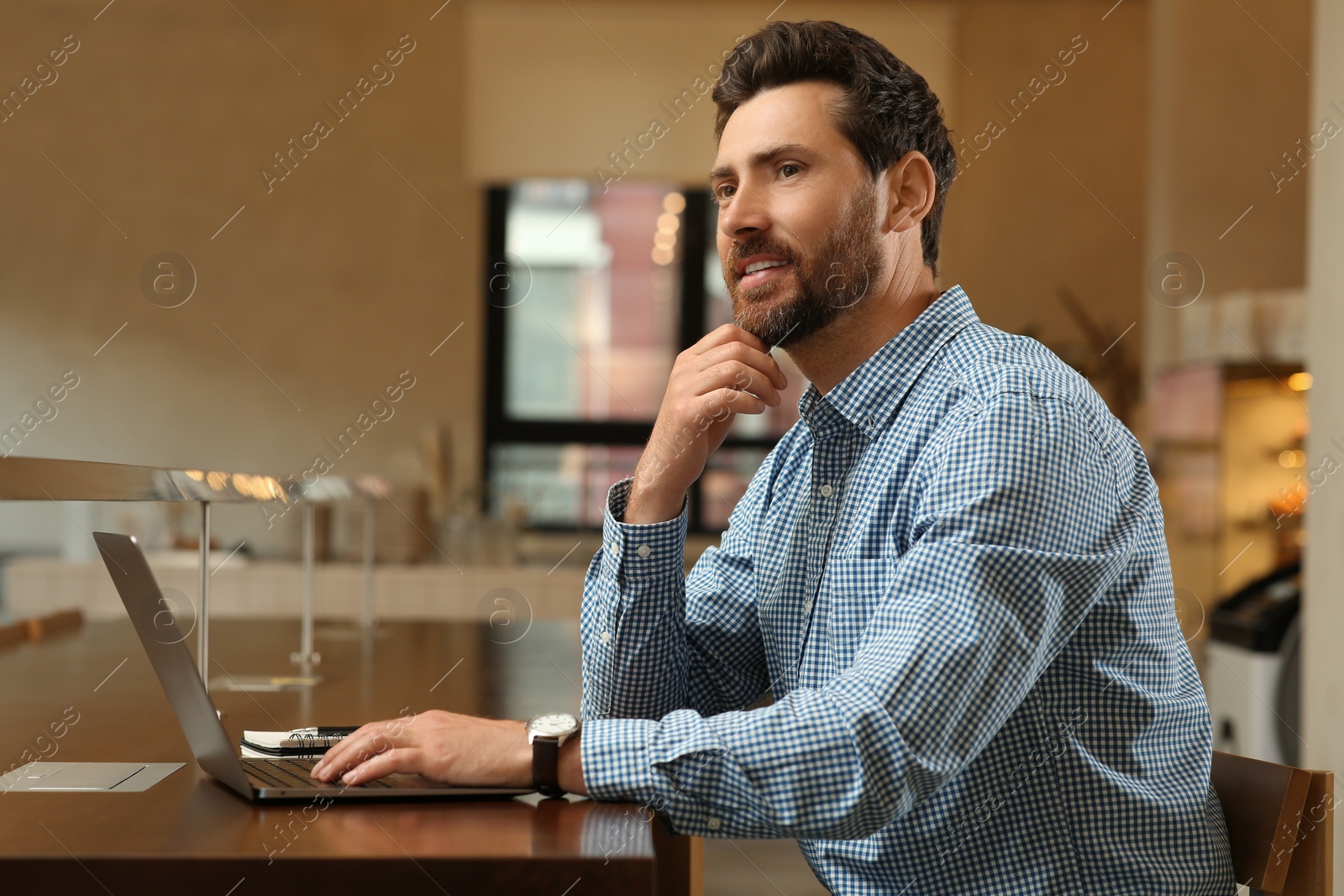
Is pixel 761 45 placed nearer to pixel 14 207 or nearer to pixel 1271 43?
pixel 1271 43

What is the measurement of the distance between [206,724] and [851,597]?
566 millimetres

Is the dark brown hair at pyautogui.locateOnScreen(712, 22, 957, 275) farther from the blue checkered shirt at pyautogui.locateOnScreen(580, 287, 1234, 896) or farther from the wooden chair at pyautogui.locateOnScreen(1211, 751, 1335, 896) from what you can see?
the wooden chair at pyautogui.locateOnScreen(1211, 751, 1335, 896)

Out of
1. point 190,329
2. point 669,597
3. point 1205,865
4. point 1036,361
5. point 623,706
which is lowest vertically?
point 1205,865

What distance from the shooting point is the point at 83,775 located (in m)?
1.06

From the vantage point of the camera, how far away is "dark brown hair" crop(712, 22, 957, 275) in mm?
1220

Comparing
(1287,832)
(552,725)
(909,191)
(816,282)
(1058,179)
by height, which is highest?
(1058,179)

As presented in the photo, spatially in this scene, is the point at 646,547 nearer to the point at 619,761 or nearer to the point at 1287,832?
the point at 619,761

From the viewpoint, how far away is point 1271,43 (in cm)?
429

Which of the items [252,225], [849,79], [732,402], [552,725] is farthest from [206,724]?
[252,225]

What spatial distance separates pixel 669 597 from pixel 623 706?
4.9 inches

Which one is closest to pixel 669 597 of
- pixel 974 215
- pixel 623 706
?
pixel 623 706

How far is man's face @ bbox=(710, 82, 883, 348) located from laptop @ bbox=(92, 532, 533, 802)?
0.54 metres

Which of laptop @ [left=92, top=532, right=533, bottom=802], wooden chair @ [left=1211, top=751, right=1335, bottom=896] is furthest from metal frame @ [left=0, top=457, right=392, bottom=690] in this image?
wooden chair @ [left=1211, top=751, right=1335, bottom=896]

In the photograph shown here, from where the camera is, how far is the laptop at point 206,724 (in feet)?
3.05
